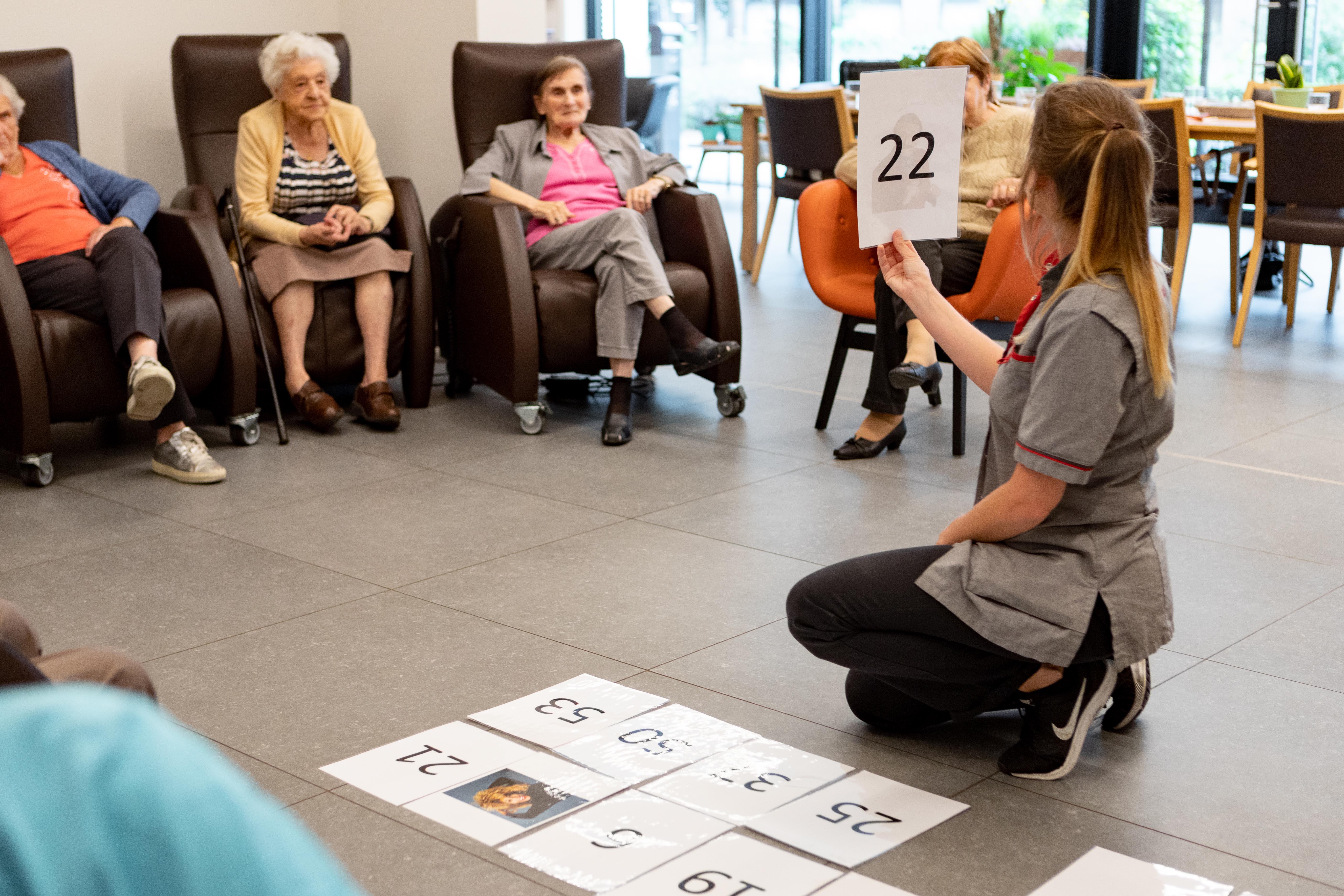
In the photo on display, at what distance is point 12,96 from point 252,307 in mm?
807

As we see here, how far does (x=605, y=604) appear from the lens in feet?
8.66

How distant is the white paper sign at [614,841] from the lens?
5.62 feet

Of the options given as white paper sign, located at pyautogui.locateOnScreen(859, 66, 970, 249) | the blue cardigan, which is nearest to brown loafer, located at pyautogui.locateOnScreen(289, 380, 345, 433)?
the blue cardigan

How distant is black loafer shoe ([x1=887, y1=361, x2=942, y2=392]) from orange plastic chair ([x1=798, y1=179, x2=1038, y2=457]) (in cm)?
12

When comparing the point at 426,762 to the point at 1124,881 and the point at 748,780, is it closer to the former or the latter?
the point at 748,780

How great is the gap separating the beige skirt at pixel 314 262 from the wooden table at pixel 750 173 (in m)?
2.71

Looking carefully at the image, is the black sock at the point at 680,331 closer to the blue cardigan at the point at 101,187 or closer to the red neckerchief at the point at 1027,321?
the blue cardigan at the point at 101,187

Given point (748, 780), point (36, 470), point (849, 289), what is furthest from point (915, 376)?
point (36, 470)

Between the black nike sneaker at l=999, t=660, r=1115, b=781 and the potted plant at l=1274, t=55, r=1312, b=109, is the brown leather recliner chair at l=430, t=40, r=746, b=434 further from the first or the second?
the potted plant at l=1274, t=55, r=1312, b=109

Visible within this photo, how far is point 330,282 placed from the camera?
160 inches

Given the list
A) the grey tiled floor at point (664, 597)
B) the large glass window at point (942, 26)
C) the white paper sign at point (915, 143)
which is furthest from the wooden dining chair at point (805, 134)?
the white paper sign at point (915, 143)

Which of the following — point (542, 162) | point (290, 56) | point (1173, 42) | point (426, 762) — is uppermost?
point (1173, 42)

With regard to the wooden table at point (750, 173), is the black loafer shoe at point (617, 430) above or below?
below

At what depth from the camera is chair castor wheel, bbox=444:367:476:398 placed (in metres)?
4.44
